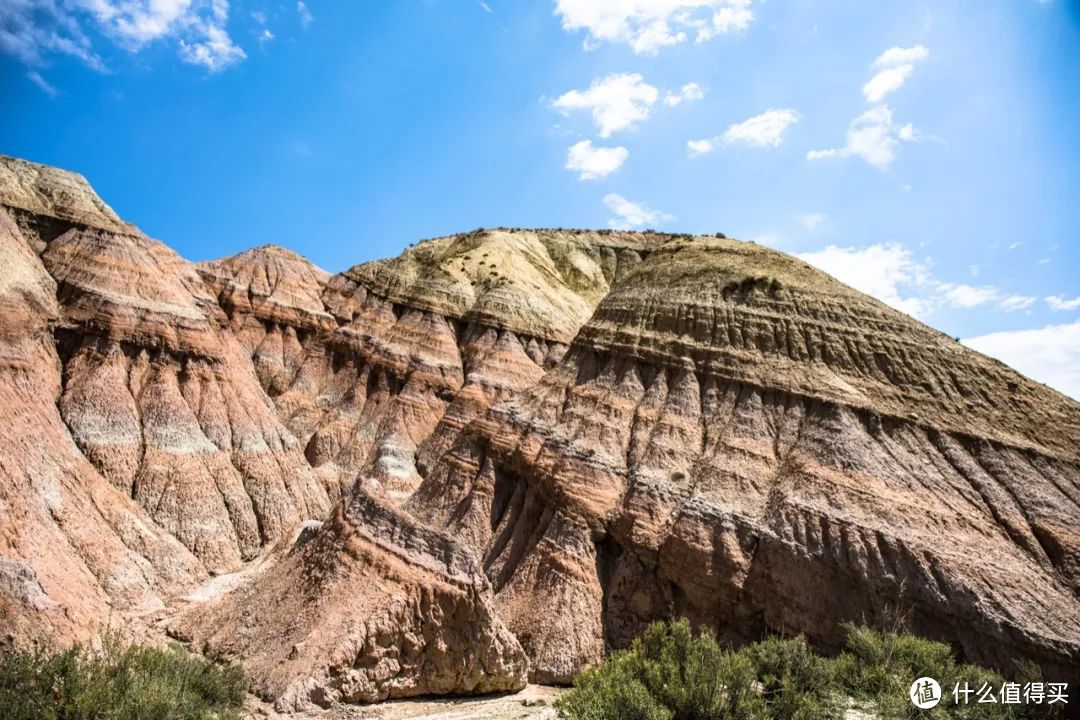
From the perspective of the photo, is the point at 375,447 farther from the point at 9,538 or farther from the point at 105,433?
the point at 9,538

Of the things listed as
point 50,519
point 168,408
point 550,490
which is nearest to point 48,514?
point 50,519

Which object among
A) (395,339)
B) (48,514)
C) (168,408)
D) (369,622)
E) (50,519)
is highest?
(395,339)

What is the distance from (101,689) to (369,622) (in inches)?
274

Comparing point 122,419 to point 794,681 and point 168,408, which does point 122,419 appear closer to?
point 168,408

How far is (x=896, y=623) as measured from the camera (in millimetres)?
17266

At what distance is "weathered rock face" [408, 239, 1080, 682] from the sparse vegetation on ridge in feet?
10.0

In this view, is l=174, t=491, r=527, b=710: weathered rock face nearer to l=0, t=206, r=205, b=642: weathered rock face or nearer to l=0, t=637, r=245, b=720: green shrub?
l=0, t=637, r=245, b=720: green shrub

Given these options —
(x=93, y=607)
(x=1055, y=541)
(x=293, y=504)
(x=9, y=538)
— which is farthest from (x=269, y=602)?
(x=1055, y=541)

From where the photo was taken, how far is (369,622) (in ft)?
53.1

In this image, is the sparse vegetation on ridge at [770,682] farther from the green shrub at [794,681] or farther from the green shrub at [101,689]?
the green shrub at [101,689]

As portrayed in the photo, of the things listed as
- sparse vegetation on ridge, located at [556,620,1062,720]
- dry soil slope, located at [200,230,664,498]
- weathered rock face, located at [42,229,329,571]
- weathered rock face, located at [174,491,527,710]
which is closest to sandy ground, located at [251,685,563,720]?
weathered rock face, located at [174,491,527,710]

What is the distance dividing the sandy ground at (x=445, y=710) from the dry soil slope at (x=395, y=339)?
2324cm

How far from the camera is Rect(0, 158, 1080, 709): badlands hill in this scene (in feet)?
56.2

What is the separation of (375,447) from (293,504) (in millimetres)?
10821
